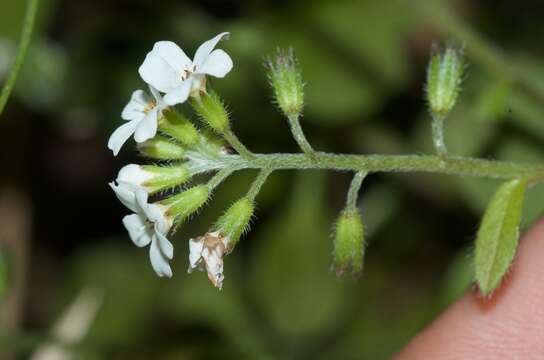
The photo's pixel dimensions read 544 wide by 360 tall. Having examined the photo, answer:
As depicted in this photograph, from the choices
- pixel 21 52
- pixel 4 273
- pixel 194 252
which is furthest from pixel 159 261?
pixel 4 273

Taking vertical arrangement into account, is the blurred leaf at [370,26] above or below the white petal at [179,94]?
above

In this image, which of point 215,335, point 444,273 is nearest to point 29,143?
point 215,335

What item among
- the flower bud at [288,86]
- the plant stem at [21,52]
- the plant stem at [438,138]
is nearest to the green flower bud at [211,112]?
the flower bud at [288,86]

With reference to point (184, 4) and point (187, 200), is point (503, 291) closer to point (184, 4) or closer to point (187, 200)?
point (187, 200)

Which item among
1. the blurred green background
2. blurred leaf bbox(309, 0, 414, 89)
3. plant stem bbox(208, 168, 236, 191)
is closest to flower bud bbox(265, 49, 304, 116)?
plant stem bbox(208, 168, 236, 191)

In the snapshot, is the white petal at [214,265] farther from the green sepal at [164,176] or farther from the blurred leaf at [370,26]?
the blurred leaf at [370,26]
